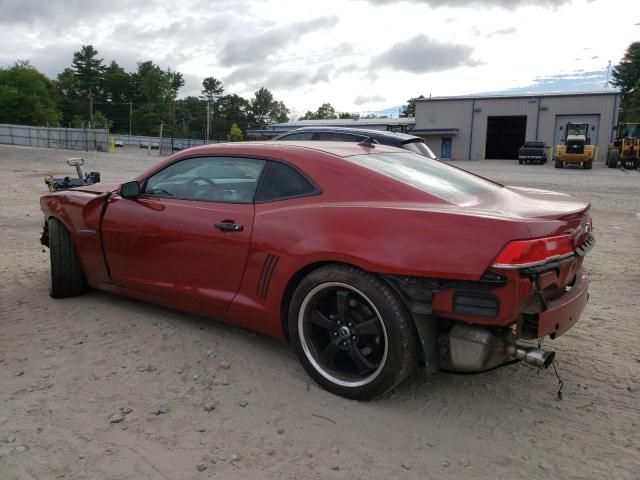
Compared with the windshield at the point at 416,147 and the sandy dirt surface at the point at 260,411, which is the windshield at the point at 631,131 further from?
the sandy dirt surface at the point at 260,411

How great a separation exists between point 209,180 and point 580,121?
46.5 metres

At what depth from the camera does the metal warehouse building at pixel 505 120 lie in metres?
42.5

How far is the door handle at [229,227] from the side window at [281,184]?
213 millimetres

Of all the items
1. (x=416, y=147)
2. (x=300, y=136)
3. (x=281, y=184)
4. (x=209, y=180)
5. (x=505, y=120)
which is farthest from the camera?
(x=505, y=120)

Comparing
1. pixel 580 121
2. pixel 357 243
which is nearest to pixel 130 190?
pixel 357 243

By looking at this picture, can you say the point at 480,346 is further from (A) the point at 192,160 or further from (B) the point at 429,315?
(A) the point at 192,160

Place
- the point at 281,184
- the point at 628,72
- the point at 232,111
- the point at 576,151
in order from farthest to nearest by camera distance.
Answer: the point at 232,111 < the point at 628,72 < the point at 576,151 < the point at 281,184

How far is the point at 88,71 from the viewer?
326ft

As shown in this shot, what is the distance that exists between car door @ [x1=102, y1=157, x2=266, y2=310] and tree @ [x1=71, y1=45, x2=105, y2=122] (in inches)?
4101

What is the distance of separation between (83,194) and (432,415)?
333 cm

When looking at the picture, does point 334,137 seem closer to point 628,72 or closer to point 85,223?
point 85,223

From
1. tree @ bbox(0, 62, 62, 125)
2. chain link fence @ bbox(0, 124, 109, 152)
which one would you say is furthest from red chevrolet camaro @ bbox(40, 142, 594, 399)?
tree @ bbox(0, 62, 62, 125)

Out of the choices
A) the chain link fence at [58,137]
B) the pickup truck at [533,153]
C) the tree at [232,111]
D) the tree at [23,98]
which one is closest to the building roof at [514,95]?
the pickup truck at [533,153]

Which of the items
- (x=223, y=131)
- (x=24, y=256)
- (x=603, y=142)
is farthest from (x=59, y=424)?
(x=223, y=131)
